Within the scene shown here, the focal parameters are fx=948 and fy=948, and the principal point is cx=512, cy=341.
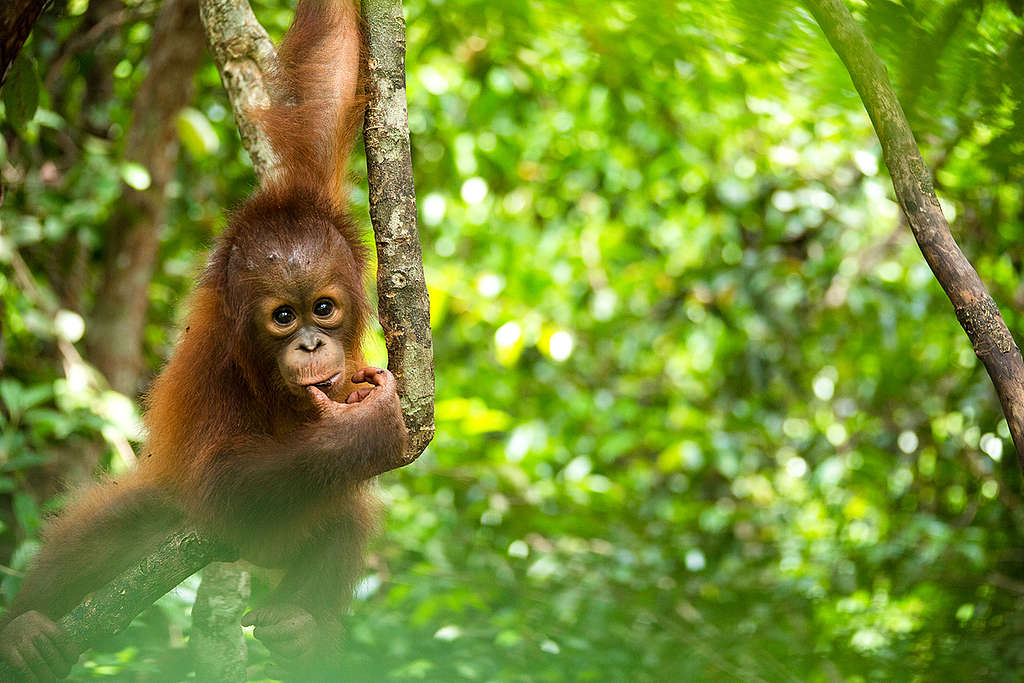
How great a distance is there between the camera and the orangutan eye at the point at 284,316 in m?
2.37

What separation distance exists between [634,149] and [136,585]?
427 centimetres

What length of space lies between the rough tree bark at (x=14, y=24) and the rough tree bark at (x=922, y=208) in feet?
5.76

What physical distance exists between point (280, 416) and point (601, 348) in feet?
13.6

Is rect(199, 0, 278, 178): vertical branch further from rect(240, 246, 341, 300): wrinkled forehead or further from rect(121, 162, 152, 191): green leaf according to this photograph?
rect(121, 162, 152, 191): green leaf

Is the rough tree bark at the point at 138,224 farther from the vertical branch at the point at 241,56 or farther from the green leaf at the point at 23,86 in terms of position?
the vertical branch at the point at 241,56

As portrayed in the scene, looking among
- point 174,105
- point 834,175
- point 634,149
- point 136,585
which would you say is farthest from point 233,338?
point 834,175

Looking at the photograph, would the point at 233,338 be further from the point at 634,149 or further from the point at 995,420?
the point at 634,149

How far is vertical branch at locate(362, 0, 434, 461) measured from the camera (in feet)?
6.69

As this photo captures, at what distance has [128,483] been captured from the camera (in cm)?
282

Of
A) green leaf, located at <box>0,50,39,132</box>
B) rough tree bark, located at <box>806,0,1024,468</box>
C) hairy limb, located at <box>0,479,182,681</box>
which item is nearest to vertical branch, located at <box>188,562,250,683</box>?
hairy limb, located at <box>0,479,182,681</box>

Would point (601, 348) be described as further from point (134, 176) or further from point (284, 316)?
point (284, 316)

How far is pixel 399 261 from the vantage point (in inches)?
80.3

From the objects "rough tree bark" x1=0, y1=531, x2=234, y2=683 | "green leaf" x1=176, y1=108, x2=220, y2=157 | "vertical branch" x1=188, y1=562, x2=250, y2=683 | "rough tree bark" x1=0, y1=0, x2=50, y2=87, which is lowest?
"vertical branch" x1=188, y1=562, x2=250, y2=683

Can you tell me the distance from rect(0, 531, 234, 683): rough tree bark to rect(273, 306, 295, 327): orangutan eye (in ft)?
1.80
